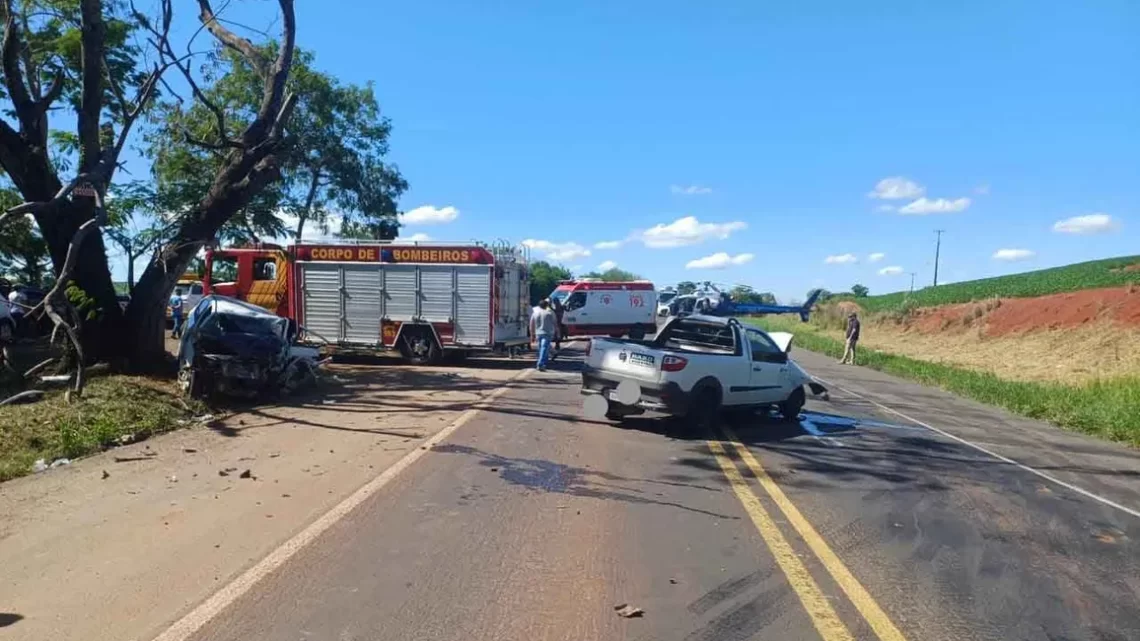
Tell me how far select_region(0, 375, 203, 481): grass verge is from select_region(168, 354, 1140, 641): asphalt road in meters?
3.74

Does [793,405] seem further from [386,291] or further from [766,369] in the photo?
[386,291]

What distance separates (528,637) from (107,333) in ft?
41.3

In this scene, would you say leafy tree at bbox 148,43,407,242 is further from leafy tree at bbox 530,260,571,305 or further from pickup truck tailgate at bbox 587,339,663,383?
leafy tree at bbox 530,260,571,305

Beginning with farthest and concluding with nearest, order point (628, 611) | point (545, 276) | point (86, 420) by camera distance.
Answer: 1. point (545, 276)
2. point (86, 420)
3. point (628, 611)

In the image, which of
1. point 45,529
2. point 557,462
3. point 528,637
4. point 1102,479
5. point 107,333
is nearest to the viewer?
point 528,637

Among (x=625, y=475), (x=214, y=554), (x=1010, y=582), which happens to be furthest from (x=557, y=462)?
(x=1010, y=582)

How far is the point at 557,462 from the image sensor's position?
29.9 ft

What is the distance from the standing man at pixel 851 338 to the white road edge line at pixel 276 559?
22747 mm

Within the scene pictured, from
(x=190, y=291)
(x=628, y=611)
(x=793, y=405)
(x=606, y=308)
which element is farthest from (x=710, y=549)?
(x=190, y=291)

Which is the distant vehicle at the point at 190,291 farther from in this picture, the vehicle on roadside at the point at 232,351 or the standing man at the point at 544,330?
the vehicle on roadside at the point at 232,351

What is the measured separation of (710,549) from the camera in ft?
19.7

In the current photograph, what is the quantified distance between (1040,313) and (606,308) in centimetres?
2256

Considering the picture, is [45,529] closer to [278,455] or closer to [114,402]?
[278,455]

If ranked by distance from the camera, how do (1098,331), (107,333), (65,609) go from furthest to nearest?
(1098,331) < (107,333) < (65,609)
